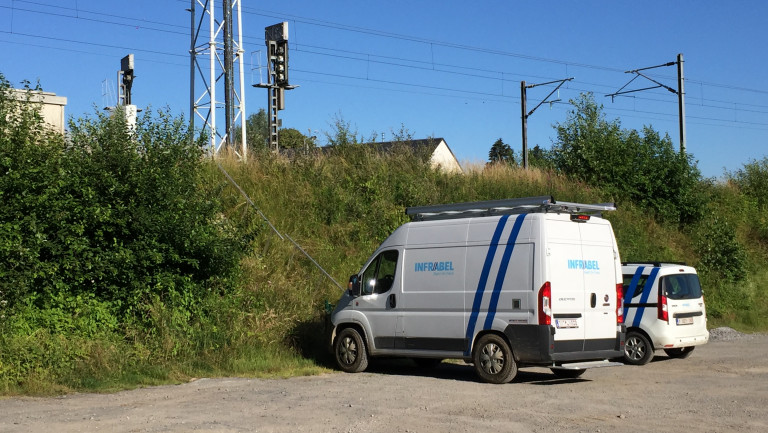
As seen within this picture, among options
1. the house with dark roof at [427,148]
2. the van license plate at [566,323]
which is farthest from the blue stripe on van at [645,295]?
the house with dark roof at [427,148]

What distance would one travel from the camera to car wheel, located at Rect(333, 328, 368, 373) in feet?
46.6

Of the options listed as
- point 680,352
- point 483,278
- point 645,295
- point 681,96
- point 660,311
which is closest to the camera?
point 483,278

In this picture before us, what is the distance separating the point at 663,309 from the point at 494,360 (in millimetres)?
4527

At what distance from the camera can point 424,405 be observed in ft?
33.9

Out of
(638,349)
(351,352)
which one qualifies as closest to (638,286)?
(638,349)

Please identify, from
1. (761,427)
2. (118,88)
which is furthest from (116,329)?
(118,88)

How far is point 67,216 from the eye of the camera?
13297mm

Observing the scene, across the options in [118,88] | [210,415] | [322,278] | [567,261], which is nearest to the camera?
[210,415]

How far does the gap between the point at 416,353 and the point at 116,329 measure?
16.0 feet

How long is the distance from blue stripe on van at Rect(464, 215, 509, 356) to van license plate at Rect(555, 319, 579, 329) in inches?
48.0

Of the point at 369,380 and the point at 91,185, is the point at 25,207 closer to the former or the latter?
the point at 91,185

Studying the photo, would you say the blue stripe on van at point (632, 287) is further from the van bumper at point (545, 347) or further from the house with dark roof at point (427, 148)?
the house with dark roof at point (427, 148)

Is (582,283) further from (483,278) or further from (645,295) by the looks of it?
(645,295)

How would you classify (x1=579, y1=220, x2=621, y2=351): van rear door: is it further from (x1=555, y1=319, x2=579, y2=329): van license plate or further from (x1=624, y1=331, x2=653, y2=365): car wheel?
(x1=624, y1=331, x2=653, y2=365): car wheel
